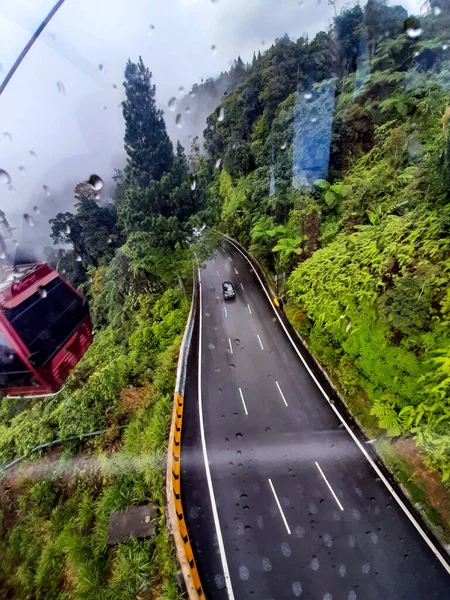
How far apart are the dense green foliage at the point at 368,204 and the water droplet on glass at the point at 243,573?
4.62 meters

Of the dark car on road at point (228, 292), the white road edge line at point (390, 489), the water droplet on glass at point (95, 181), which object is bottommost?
the white road edge line at point (390, 489)

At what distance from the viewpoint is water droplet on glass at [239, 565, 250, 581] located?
20.4 ft

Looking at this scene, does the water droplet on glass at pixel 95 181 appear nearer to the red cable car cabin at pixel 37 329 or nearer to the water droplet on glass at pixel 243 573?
the red cable car cabin at pixel 37 329

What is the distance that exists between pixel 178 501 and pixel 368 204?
41.9ft

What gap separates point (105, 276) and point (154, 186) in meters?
6.69

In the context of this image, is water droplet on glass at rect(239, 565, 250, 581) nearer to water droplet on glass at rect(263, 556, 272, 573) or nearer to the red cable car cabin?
water droplet on glass at rect(263, 556, 272, 573)

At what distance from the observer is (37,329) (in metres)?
4.86

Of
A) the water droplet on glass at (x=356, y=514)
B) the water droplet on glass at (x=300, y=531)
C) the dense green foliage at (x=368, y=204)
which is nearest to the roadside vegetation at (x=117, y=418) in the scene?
the water droplet on glass at (x=300, y=531)

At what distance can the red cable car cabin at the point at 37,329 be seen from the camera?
Result: 14.7 feet

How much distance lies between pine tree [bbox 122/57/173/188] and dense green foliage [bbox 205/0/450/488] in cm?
285

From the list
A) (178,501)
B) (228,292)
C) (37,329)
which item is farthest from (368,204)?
(37,329)

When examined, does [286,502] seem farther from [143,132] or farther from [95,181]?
[143,132]

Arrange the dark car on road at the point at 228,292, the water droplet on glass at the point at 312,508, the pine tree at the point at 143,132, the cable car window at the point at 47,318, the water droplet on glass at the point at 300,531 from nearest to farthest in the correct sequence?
the cable car window at the point at 47,318
the water droplet on glass at the point at 300,531
the water droplet on glass at the point at 312,508
the pine tree at the point at 143,132
the dark car on road at the point at 228,292

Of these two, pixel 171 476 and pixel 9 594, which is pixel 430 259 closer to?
pixel 171 476
